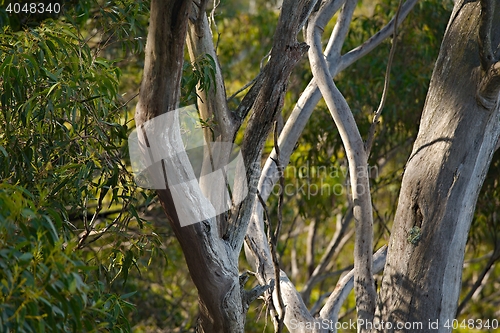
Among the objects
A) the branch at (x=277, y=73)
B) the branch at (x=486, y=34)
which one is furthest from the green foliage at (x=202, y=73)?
the branch at (x=486, y=34)

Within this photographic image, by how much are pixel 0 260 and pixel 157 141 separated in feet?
2.12

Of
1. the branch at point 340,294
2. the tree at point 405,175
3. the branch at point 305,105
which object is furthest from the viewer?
the branch at point 305,105

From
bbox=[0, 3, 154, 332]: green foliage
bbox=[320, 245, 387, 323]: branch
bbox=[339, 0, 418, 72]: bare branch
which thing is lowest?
bbox=[320, 245, 387, 323]: branch

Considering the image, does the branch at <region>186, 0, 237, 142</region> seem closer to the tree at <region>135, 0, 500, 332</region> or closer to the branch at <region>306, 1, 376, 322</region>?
the tree at <region>135, 0, 500, 332</region>

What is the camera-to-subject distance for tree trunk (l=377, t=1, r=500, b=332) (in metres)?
2.20

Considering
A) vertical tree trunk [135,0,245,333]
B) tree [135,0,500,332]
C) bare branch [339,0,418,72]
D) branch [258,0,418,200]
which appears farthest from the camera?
bare branch [339,0,418,72]

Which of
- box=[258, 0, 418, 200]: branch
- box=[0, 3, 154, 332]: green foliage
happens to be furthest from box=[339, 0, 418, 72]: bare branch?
box=[0, 3, 154, 332]: green foliage

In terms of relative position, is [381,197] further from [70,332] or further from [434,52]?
[70,332]

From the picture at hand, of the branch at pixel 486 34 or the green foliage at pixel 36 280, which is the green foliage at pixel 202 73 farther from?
the branch at pixel 486 34

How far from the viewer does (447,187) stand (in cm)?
221

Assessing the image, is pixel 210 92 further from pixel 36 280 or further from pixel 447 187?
pixel 36 280

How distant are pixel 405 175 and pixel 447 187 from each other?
0.20m

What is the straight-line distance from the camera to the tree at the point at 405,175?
210cm

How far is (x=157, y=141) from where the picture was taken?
1926 mm
